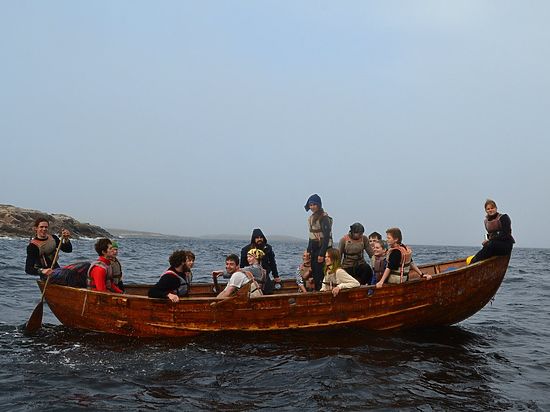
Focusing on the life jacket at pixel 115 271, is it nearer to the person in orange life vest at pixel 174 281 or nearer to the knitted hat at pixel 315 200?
the person in orange life vest at pixel 174 281

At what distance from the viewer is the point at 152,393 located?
6008 millimetres

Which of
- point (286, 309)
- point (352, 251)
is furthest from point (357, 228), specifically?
point (286, 309)

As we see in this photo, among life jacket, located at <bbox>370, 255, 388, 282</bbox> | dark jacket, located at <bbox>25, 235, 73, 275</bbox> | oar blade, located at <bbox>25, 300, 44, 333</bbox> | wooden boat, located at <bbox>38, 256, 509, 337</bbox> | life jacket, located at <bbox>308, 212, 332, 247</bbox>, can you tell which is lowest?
oar blade, located at <bbox>25, 300, 44, 333</bbox>

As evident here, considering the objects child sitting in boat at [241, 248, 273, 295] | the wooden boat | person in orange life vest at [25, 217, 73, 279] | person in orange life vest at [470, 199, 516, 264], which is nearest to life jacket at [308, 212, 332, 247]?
child sitting in boat at [241, 248, 273, 295]

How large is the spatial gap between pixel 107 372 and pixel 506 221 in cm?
743

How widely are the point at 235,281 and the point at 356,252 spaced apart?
262 centimetres

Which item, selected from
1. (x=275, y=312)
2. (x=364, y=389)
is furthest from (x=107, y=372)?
(x=364, y=389)

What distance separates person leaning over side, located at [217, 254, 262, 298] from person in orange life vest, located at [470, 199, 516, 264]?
14.6ft

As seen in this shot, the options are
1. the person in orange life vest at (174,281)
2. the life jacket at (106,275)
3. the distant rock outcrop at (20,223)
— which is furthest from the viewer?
the distant rock outcrop at (20,223)

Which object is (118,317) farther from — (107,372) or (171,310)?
(107,372)

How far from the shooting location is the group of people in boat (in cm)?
866

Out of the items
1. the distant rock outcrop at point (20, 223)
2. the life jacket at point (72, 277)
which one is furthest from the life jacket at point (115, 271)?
the distant rock outcrop at point (20, 223)

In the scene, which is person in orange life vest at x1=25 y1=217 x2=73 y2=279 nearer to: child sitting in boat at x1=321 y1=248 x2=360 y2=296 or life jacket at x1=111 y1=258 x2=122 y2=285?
life jacket at x1=111 y1=258 x2=122 y2=285

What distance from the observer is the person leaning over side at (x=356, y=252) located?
9.60 metres
